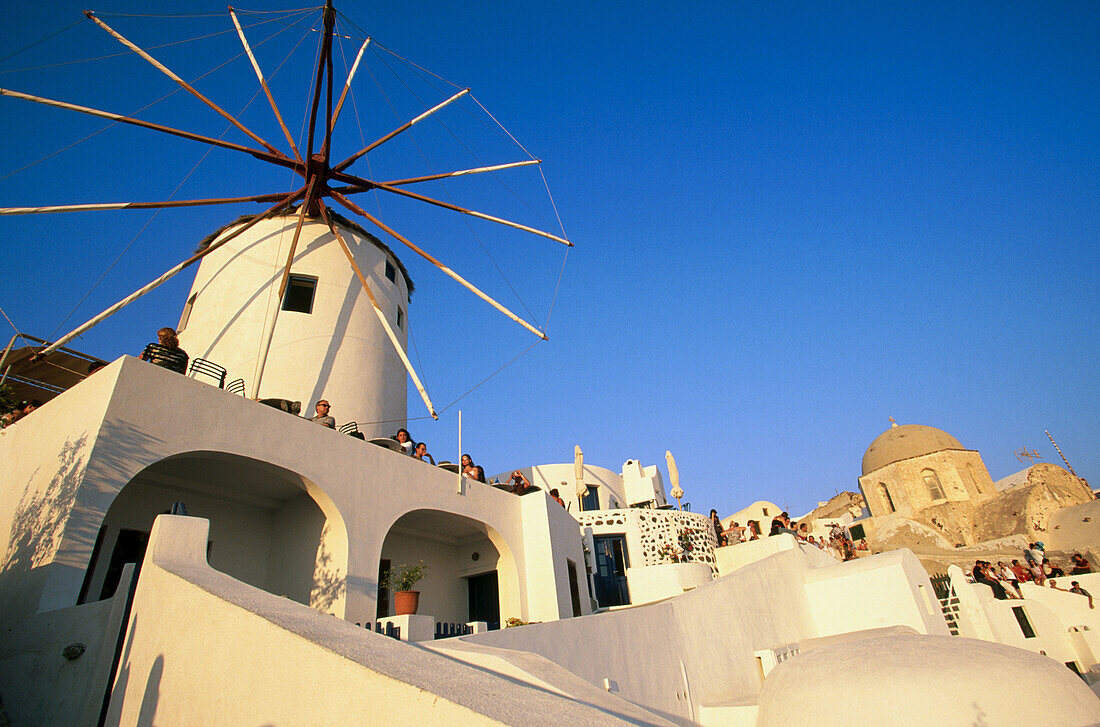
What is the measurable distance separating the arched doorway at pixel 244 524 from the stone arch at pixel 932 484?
138 feet

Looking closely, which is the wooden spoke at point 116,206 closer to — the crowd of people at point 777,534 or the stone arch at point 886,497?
the crowd of people at point 777,534

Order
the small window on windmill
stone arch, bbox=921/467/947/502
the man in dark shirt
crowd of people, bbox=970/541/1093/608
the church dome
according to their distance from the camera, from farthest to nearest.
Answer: the church dome < stone arch, bbox=921/467/947/502 < crowd of people, bbox=970/541/1093/608 < the small window on windmill < the man in dark shirt

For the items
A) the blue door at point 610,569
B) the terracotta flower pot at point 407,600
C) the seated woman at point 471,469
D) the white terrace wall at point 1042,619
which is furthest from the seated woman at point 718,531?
the terracotta flower pot at point 407,600

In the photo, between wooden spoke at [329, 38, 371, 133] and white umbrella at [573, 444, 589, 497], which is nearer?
wooden spoke at [329, 38, 371, 133]

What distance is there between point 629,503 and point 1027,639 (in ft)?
45.1

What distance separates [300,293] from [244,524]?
21.2ft

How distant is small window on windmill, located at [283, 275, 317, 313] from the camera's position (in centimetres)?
1466

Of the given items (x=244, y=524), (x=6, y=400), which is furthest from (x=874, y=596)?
(x=6, y=400)

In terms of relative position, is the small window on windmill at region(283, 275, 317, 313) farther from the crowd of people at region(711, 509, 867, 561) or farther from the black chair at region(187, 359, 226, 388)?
the crowd of people at region(711, 509, 867, 561)

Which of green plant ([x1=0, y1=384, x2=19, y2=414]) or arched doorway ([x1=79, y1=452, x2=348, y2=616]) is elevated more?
green plant ([x1=0, y1=384, x2=19, y2=414])

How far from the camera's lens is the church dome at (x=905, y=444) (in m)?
41.5

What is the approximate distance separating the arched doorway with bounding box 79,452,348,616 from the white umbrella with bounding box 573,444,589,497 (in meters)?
13.8

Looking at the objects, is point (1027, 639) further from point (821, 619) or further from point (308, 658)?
point (308, 658)

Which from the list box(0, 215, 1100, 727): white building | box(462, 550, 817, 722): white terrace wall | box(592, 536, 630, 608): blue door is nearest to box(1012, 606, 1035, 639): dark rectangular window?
box(0, 215, 1100, 727): white building
